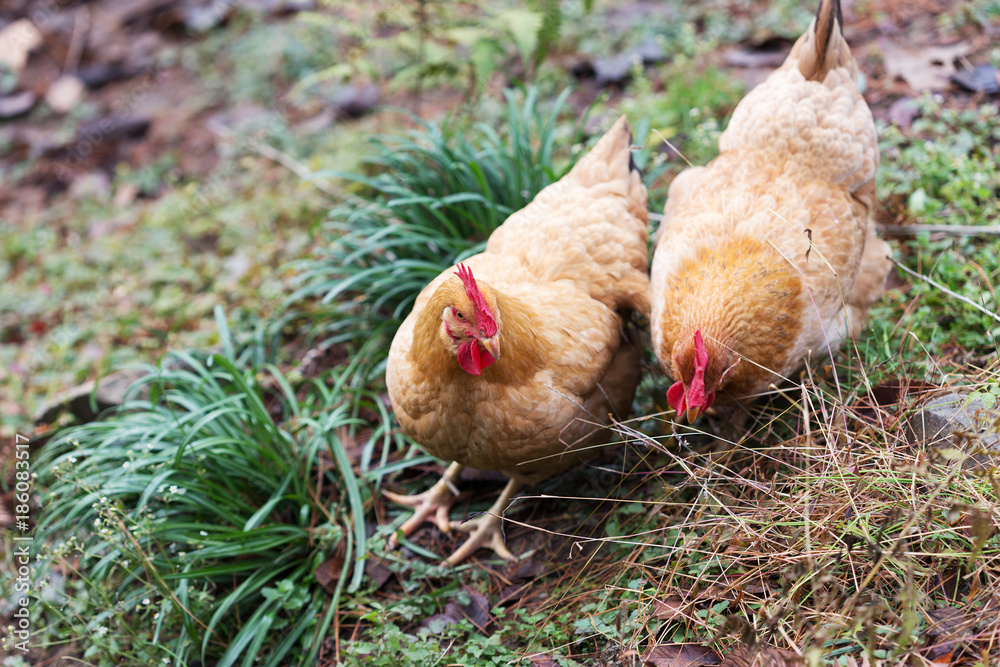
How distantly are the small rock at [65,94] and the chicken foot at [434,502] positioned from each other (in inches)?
275

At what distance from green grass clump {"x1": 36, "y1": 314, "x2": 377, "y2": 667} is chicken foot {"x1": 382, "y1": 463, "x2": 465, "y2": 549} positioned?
0.22 meters

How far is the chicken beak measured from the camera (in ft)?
7.59

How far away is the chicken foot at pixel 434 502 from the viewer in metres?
3.22

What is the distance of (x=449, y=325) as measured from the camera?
7.82 feet

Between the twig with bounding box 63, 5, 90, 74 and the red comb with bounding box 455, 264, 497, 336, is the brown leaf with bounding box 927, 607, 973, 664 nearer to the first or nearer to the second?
the red comb with bounding box 455, 264, 497, 336

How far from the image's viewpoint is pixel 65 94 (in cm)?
750

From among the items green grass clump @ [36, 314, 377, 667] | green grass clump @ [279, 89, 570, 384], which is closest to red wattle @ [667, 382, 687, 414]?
green grass clump @ [279, 89, 570, 384]

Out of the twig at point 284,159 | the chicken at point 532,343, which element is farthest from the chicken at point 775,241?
the twig at point 284,159

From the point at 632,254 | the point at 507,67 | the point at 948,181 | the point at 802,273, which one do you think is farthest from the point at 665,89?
the point at 802,273

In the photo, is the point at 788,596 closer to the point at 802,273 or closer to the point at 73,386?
the point at 802,273

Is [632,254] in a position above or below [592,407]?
above

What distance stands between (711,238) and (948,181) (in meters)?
1.89

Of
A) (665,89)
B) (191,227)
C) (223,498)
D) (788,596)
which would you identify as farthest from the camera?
(191,227)

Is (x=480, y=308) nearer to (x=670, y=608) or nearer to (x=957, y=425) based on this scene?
(x=670, y=608)
